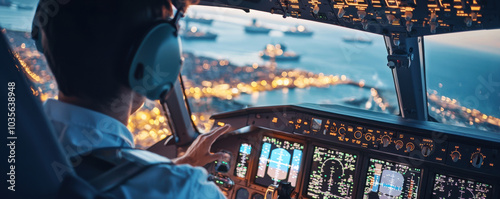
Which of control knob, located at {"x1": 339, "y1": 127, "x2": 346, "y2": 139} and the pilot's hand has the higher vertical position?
control knob, located at {"x1": 339, "y1": 127, "x2": 346, "y2": 139}

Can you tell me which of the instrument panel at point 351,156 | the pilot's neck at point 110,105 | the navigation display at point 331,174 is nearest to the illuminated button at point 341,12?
the instrument panel at point 351,156

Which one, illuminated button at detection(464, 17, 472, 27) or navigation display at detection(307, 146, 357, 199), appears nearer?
illuminated button at detection(464, 17, 472, 27)

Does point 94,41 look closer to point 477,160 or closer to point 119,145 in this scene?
point 119,145

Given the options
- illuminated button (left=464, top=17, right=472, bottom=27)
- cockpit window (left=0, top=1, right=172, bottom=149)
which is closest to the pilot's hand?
cockpit window (left=0, top=1, right=172, bottom=149)

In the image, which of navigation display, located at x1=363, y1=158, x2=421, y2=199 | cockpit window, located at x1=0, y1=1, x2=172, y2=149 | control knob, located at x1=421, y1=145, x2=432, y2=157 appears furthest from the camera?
navigation display, located at x1=363, y1=158, x2=421, y2=199

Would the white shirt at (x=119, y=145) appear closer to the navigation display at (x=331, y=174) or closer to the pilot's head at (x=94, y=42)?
the pilot's head at (x=94, y=42)

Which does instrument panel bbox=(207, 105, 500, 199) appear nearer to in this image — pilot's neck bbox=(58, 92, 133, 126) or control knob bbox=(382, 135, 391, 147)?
control knob bbox=(382, 135, 391, 147)
